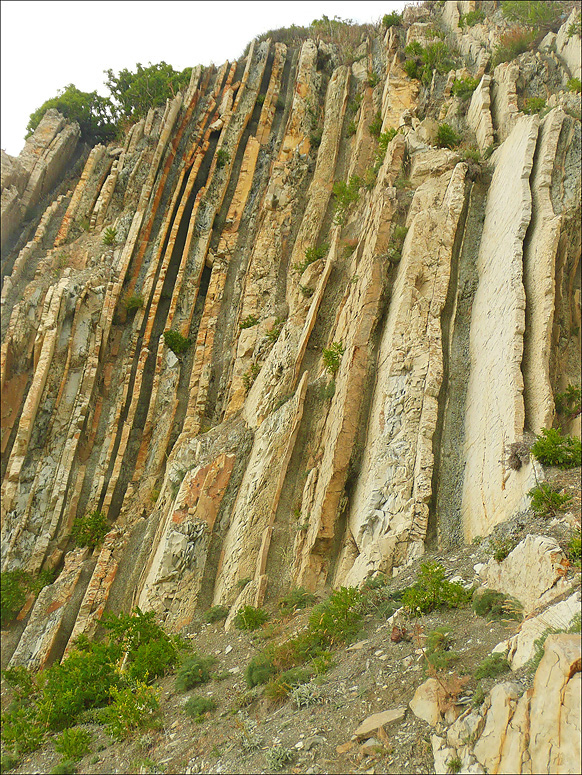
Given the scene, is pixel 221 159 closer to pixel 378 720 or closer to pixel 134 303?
pixel 134 303

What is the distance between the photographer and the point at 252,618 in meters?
9.70

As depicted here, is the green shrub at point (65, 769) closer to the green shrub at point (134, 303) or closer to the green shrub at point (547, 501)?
the green shrub at point (547, 501)

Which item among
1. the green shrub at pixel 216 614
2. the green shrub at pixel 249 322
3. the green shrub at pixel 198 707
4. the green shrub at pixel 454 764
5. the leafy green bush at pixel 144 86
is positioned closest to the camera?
the green shrub at pixel 454 764

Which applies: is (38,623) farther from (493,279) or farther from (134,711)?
(493,279)

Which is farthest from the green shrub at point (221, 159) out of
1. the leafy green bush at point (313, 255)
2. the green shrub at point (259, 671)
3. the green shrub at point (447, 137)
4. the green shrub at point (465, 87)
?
the green shrub at point (259, 671)

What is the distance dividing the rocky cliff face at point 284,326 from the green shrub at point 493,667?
288cm

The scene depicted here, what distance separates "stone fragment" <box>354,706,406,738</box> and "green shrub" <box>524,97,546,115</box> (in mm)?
14157

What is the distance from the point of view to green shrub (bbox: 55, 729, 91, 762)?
711 cm

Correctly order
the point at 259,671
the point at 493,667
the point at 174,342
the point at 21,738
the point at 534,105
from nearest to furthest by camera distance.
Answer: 1. the point at 493,667
2. the point at 259,671
3. the point at 21,738
4. the point at 534,105
5. the point at 174,342

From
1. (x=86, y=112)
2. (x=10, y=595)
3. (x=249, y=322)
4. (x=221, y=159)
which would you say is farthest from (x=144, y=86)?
(x=10, y=595)

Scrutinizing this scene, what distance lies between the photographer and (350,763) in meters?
4.91

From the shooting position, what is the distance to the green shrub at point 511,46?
56.4 ft

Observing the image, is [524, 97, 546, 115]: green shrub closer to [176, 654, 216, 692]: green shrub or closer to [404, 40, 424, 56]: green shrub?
[404, 40, 424, 56]: green shrub

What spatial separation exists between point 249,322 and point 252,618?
10.4 m
